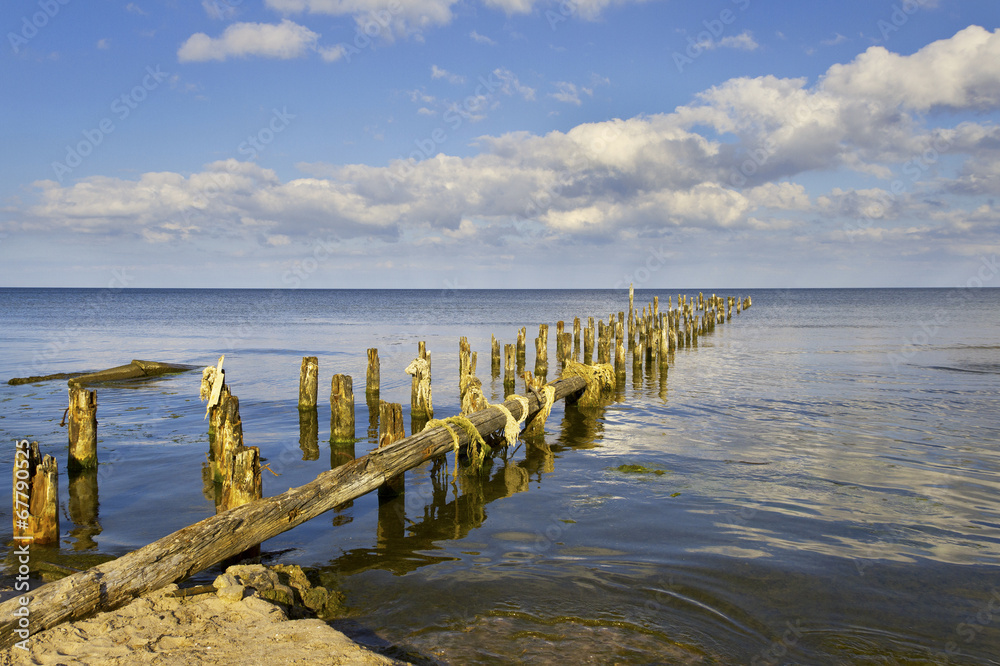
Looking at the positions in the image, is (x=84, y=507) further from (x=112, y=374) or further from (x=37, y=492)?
(x=112, y=374)

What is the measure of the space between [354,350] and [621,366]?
14298 millimetres

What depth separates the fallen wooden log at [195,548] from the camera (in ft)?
14.3

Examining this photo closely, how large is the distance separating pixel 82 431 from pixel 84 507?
1.59m

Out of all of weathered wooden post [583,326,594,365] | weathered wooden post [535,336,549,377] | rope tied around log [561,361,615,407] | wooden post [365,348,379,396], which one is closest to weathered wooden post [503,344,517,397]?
weathered wooden post [535,336,549,377]

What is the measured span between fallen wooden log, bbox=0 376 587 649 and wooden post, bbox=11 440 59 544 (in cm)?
235

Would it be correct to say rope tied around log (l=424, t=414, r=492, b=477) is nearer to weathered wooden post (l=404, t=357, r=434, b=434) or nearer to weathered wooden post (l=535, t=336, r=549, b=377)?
weathered wooden post (l=404, t=357, r=434, b=434)

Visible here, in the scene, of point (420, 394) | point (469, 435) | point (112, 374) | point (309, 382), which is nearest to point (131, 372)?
point (112, 374)

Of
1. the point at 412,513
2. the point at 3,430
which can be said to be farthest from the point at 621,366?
the point at 3,430

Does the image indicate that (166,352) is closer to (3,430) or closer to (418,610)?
(3,430)

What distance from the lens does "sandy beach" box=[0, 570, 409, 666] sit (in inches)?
160

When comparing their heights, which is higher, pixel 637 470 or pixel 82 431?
pixel 82 431

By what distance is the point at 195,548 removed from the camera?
527 centimetres

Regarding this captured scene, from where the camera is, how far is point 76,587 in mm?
4504

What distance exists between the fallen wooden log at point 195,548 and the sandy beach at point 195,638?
0.35 feet
